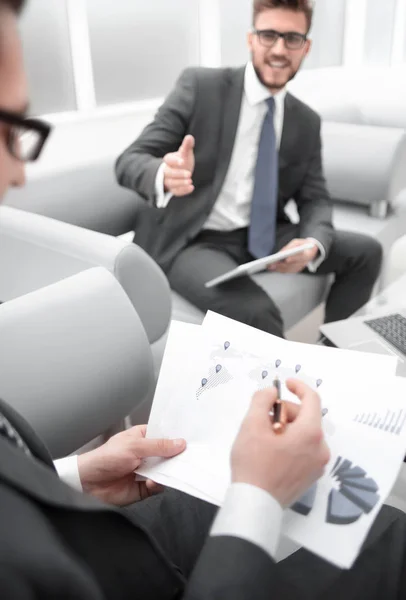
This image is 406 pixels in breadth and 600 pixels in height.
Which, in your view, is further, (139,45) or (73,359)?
(139,45)

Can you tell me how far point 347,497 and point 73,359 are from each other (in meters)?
0.50

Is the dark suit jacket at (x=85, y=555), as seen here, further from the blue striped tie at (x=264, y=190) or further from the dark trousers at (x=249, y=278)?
the blue striped tie at (x=264, y=190)

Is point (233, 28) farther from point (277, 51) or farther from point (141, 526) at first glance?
point (141, 526)

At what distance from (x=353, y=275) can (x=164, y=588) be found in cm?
167

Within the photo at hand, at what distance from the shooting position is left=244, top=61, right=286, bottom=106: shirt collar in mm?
1992

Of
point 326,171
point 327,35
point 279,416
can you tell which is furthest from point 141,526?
point 327,35

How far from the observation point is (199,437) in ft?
2.84

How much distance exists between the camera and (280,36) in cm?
191

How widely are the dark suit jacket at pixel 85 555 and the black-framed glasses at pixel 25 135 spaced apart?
28 cm

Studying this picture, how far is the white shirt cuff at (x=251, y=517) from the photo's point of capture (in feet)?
1.97

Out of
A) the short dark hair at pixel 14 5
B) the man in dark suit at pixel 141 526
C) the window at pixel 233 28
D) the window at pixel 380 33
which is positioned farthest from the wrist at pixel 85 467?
the window at pixel 380 33

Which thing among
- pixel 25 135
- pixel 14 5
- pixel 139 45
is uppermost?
pixel 14 5

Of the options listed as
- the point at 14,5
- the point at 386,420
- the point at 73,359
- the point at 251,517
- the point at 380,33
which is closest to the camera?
the point at 14,5

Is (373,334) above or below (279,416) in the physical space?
below
